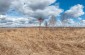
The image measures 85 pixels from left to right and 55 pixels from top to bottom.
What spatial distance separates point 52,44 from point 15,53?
793 centimetres

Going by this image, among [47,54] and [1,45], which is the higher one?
[1,45]

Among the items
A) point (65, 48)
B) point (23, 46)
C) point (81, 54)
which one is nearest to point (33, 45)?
point (23, 46)

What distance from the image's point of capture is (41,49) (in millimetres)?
23875

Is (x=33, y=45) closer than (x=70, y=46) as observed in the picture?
Yes

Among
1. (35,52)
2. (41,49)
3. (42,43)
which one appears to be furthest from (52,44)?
(35,52)

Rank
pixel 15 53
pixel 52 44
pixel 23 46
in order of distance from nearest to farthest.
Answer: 1. pixel 15 53
2. pixel 23 46
3. pixel 52 44

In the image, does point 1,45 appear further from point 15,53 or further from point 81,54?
point 81,54

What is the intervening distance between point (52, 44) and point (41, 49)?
3452 millimetres

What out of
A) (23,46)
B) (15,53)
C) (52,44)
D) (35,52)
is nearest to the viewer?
(15,53)

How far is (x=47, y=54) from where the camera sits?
22.1m

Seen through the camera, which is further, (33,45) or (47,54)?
(33,45)

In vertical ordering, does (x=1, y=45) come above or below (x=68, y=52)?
above

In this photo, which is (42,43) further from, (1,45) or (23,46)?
(1,45)

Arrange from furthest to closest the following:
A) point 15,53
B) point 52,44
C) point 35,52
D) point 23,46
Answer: point 52,44 < point 23,46 < point 35,52 < point 15,53
